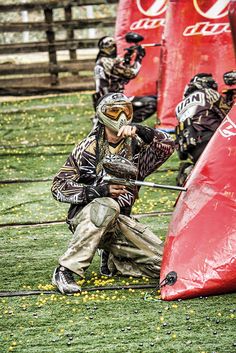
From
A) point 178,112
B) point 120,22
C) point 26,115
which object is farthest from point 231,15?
point 26,115

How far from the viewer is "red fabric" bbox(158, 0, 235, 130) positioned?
11391mm

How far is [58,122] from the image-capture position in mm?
14508

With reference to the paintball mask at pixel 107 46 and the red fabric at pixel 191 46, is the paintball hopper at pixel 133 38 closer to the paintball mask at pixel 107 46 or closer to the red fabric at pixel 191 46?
the paintball mask at pixel 107 46

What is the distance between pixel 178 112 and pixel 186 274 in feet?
11.2

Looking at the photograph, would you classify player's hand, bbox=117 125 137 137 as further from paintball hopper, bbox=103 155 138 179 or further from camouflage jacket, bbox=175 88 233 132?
camouflage jacket, bbox=175 88 233 132

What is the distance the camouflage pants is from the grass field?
111mm

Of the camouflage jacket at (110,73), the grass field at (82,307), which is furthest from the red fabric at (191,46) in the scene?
the grass field at (82,307)

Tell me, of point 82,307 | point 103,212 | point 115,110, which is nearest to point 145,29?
point 115,110

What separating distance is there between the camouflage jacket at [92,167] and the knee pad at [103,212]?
0.07m

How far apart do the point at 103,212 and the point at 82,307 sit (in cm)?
61

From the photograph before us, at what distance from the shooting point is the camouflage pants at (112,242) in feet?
19.7

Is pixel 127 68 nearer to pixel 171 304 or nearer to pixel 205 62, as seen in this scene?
pixel 205 62

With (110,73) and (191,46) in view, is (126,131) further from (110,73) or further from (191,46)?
(110,73)

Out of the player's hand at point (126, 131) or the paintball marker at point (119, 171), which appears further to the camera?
the player's hand at point (126, 131)
